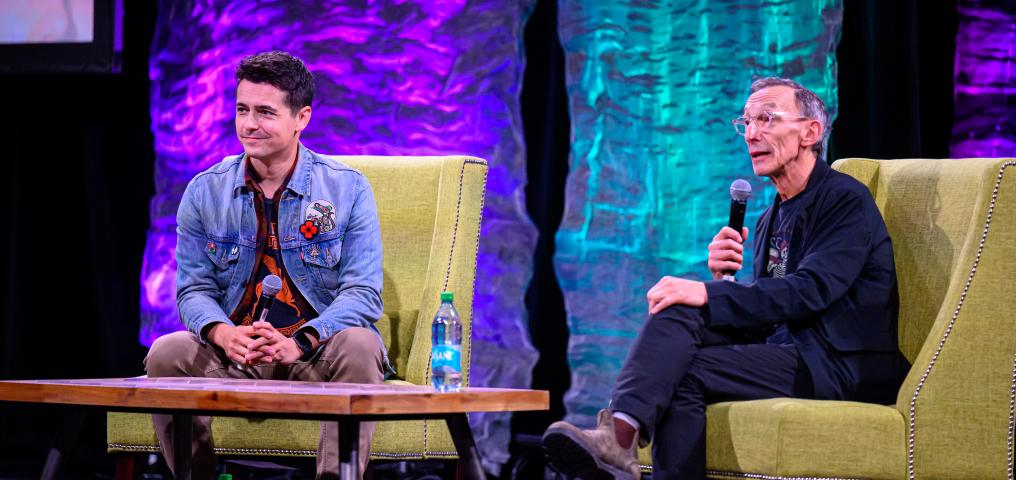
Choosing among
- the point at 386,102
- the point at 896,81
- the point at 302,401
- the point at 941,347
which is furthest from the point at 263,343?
the point at 896,81

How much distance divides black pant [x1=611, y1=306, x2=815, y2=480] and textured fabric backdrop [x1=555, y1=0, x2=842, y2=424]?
1.26 m

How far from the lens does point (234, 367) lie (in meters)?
2.71

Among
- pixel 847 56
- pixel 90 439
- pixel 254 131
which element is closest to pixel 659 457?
pixel 254 131

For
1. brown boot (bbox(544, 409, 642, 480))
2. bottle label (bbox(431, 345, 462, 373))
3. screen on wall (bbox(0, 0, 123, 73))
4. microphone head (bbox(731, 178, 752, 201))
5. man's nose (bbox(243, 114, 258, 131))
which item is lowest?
brown boot (bbox(544, 409, 642, 480))

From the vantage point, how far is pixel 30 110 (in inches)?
179

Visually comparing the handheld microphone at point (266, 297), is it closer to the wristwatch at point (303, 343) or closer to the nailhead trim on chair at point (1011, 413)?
the wristwatch at point (303, 343)

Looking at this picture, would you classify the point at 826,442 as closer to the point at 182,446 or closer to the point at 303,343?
the point at 303,343

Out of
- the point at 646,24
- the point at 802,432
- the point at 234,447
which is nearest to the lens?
the point at 802,432

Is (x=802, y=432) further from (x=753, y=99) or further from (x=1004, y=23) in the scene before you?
(x=1004, y=23)

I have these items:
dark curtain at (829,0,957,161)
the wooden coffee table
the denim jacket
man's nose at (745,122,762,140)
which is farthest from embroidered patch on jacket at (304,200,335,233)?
dark curtain at (829,0,957,161)

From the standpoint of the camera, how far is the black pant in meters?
2.40

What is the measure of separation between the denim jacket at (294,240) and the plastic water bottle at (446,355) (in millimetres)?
367

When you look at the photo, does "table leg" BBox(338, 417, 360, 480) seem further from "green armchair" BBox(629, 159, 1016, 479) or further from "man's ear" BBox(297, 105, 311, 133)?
"man's ear" BBox(297, 105, 311, 133)

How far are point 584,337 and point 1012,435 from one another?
1.79m
